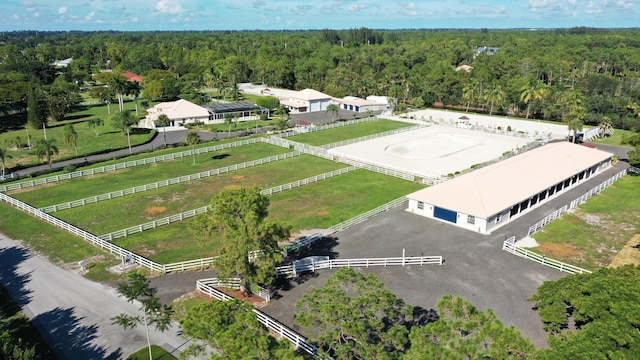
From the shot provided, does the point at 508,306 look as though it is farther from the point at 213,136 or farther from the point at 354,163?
the point at 213,136

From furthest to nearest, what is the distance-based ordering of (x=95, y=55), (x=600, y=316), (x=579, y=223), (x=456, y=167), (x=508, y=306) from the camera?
(x=95, y=55)
(x=456, y=167)
(x=579, y=223)
(x=508, y=306)
(x=600, y=316)

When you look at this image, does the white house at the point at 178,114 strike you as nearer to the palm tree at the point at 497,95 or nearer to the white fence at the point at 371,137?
the white fence at the point at 371,137

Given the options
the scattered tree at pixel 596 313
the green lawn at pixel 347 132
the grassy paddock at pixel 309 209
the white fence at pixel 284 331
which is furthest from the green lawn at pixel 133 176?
the scattered tree at pixel 596 313

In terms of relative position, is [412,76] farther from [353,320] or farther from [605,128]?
[353,320]

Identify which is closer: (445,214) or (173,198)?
(445,214)

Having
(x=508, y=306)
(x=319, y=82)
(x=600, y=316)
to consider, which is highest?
(x=319, y=82)

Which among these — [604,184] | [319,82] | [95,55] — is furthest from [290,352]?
[95,55]

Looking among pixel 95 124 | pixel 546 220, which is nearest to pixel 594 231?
pixel 546 220
